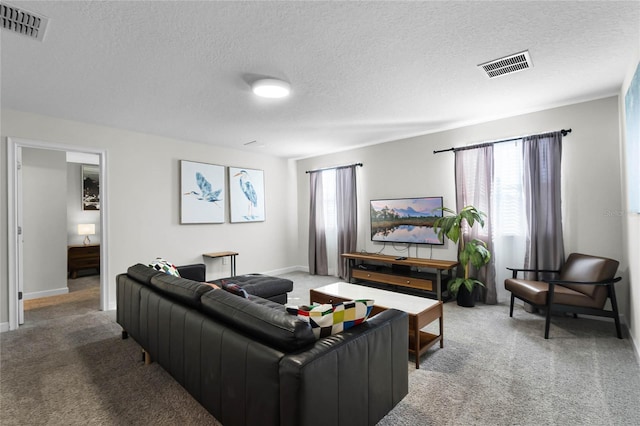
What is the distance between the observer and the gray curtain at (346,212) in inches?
228

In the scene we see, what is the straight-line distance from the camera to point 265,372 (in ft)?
4.39

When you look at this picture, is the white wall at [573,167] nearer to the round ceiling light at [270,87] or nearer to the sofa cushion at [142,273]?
the round ceiling light at [270,87]

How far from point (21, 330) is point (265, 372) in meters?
3.79

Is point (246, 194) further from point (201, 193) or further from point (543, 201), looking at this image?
point (543, 201)

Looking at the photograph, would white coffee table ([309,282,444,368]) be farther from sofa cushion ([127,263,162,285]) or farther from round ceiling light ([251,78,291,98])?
round ceiling light ([251,78,291,98])

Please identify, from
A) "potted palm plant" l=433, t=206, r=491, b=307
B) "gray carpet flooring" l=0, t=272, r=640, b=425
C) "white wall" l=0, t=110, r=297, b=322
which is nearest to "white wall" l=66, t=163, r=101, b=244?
"white wall" l=0, t=110, r=297, b=322

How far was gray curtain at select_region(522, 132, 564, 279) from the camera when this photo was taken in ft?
12.1

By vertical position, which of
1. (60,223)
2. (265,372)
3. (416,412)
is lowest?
(416,412)

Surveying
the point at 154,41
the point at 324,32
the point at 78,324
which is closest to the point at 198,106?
the point at 154,41

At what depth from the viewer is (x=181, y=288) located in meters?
2.11

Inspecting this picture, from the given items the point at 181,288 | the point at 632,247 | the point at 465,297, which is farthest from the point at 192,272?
the point at 632,247

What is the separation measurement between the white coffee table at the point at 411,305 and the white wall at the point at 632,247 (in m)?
1.62

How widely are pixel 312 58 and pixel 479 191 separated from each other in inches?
119

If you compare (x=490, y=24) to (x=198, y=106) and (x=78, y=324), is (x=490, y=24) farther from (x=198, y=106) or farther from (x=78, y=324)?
(x=78, y=324)
